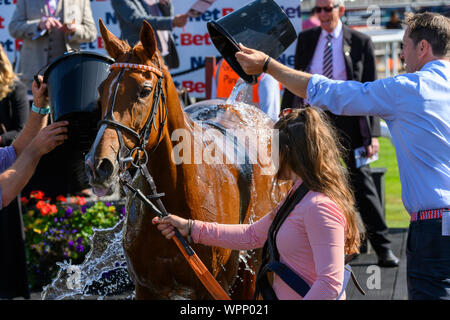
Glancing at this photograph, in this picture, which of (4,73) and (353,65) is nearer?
(4,73)

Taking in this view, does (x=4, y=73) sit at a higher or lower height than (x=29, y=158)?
higher

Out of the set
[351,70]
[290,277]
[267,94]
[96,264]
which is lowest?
[96,264]

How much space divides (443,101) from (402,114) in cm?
20

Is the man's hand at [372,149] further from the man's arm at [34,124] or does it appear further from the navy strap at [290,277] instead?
the navy strap at [290,277]

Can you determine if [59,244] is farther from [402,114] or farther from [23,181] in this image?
[402,114]

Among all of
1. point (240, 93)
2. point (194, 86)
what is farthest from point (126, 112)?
point (194, 86)

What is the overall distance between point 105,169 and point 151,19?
4.34 m

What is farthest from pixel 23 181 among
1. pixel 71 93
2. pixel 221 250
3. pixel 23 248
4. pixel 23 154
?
pixel 23 248

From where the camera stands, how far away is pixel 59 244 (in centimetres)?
634

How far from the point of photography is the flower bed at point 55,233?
247 inches

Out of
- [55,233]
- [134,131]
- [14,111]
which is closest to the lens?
[134,131]

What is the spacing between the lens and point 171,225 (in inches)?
125

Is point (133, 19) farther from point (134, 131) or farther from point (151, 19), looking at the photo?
point (134, 131)

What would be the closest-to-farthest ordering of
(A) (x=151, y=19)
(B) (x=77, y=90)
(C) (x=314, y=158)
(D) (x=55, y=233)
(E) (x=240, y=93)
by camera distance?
(C) (x=314, y=158), (B) (x=77, y=90), (E) (x=240, y=93), (D) (x=55, y=233), (A) (x=151, y=19)
